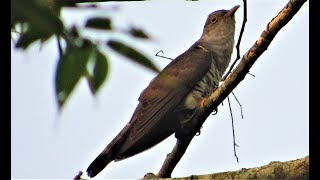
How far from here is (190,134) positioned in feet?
9.45

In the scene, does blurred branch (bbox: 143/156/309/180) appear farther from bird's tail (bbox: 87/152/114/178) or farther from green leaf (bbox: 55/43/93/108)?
green leaf (bbox: 55/43/93/108)

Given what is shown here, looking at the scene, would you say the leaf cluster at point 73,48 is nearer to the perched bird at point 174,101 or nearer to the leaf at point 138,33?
Answer: the leaf at point 138,33

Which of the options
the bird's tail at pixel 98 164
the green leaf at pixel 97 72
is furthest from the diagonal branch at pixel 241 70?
the green leaf at pixel 97 72

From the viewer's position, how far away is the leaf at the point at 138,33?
906 mm

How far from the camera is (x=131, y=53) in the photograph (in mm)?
941

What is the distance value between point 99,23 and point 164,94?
107 inches

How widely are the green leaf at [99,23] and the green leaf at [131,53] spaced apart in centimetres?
3

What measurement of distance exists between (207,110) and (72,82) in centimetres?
186

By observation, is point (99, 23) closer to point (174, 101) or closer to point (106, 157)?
point (106, 157)

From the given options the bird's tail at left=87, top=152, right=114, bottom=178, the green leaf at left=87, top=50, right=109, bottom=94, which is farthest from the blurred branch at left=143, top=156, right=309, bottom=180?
the green leaf at left=87, top=50, right=109, bottom=94

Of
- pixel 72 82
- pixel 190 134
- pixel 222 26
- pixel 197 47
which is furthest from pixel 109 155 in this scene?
pixel 72 82

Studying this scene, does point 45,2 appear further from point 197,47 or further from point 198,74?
point 197,47

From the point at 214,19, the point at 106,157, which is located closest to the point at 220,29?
the point at 214,19
